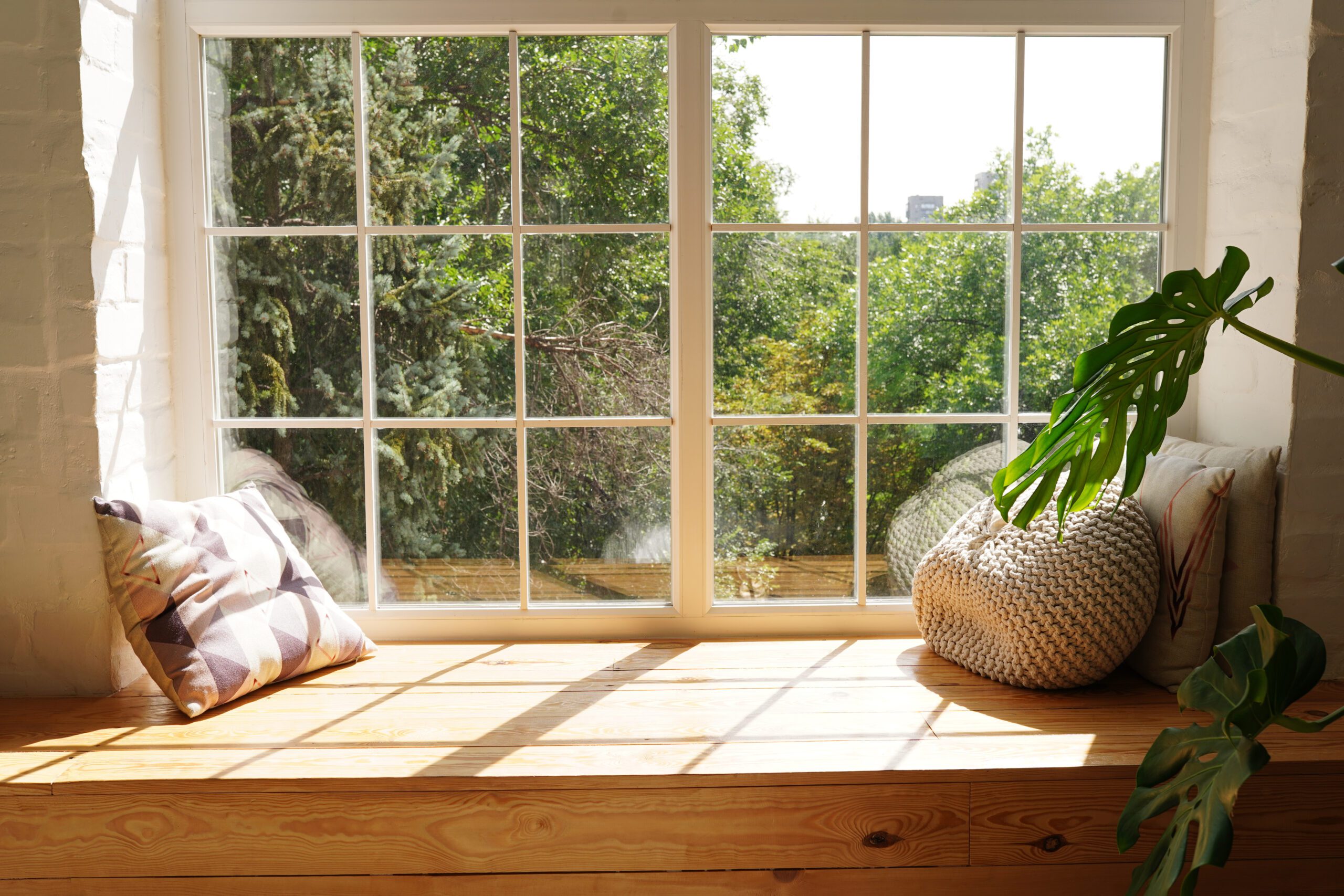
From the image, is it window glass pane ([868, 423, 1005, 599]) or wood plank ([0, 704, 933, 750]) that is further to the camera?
window glass pane ([868, 423, 1005, 599])

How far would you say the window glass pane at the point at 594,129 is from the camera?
213cm

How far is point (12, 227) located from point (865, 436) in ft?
5.98

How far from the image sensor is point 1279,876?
161cm

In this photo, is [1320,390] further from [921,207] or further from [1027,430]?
[921,207]

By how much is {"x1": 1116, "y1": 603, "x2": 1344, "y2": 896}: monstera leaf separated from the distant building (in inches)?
47.7

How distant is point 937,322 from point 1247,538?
0.78 metres

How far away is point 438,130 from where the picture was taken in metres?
2.13

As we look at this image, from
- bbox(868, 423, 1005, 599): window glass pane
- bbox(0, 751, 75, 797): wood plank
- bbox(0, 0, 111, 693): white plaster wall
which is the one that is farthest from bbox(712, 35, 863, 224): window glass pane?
bbox(0, 751, 75, 797): wood plank

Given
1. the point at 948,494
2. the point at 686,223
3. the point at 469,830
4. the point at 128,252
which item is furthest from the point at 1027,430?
the point at 128,252

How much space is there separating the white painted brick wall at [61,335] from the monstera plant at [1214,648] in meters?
1.71

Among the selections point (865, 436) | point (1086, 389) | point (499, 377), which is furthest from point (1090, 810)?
point (499, 377)

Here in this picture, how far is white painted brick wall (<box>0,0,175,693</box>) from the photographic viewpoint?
1816 millimetres

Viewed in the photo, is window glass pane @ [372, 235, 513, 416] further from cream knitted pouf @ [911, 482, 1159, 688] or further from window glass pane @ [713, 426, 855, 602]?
cream knitted pouf @ [911, 482, 1159, 688]

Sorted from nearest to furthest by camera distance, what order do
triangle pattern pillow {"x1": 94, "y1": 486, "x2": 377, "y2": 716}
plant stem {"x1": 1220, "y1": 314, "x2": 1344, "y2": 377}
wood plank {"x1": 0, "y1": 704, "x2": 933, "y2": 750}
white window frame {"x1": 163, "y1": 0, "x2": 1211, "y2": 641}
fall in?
1. plant stem {"x1": 1220, "y1": 314, "x2": 1344, "y2": 377}
2. wood plank {"x1": 0, "y1": 704, "x2": 933, "y2": 750}
3. triangle pattern pillow {"x1": 94, "y1": 486, "x2": 377, "y2": 716}
4. white window frame {"x1": 163, "y1": 0, "x2": 1211, "y2": 641}
